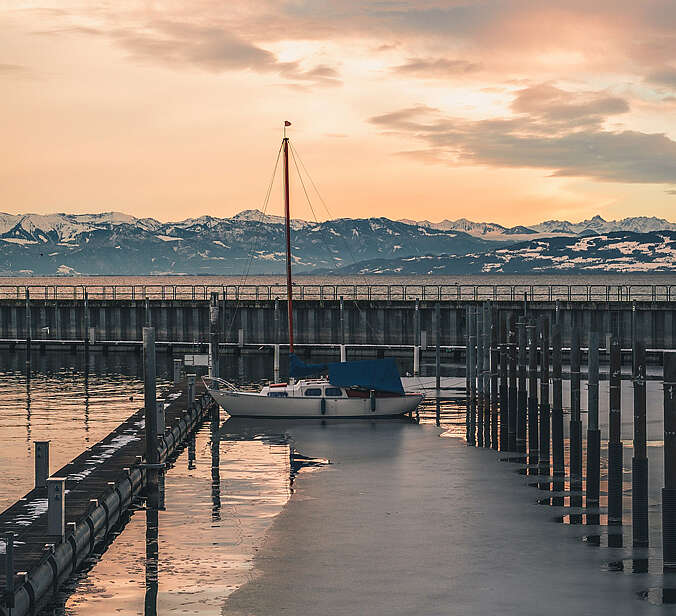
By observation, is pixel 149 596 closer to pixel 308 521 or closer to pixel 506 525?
pixel 308 521

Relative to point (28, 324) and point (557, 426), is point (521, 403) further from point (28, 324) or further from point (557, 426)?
point (28, 324)

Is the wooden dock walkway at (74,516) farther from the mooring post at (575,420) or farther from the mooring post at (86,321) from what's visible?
the mooring post at (86,321)

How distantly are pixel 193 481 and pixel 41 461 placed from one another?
24.1 ft

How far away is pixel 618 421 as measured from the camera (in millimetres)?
27188

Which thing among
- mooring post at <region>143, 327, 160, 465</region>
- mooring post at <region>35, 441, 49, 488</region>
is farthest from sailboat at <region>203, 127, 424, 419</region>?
mooring post at <region>35, 441, 49, 488</region>

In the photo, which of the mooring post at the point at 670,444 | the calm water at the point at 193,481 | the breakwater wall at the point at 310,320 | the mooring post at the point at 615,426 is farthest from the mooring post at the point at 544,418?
the breakwater wall at the point at 310,320

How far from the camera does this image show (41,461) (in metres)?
30.3

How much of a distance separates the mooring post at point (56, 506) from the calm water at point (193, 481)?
1.25m

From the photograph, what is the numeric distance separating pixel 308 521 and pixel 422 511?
3.39 meters

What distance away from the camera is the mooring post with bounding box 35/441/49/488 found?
29.7 meters

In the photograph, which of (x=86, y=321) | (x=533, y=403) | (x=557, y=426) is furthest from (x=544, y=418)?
(x=86, y=321)

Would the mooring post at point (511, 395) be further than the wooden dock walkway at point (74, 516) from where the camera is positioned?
Yes

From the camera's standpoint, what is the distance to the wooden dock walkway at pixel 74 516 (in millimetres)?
22578

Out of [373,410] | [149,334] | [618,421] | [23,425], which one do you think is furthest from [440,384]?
[618,421]
